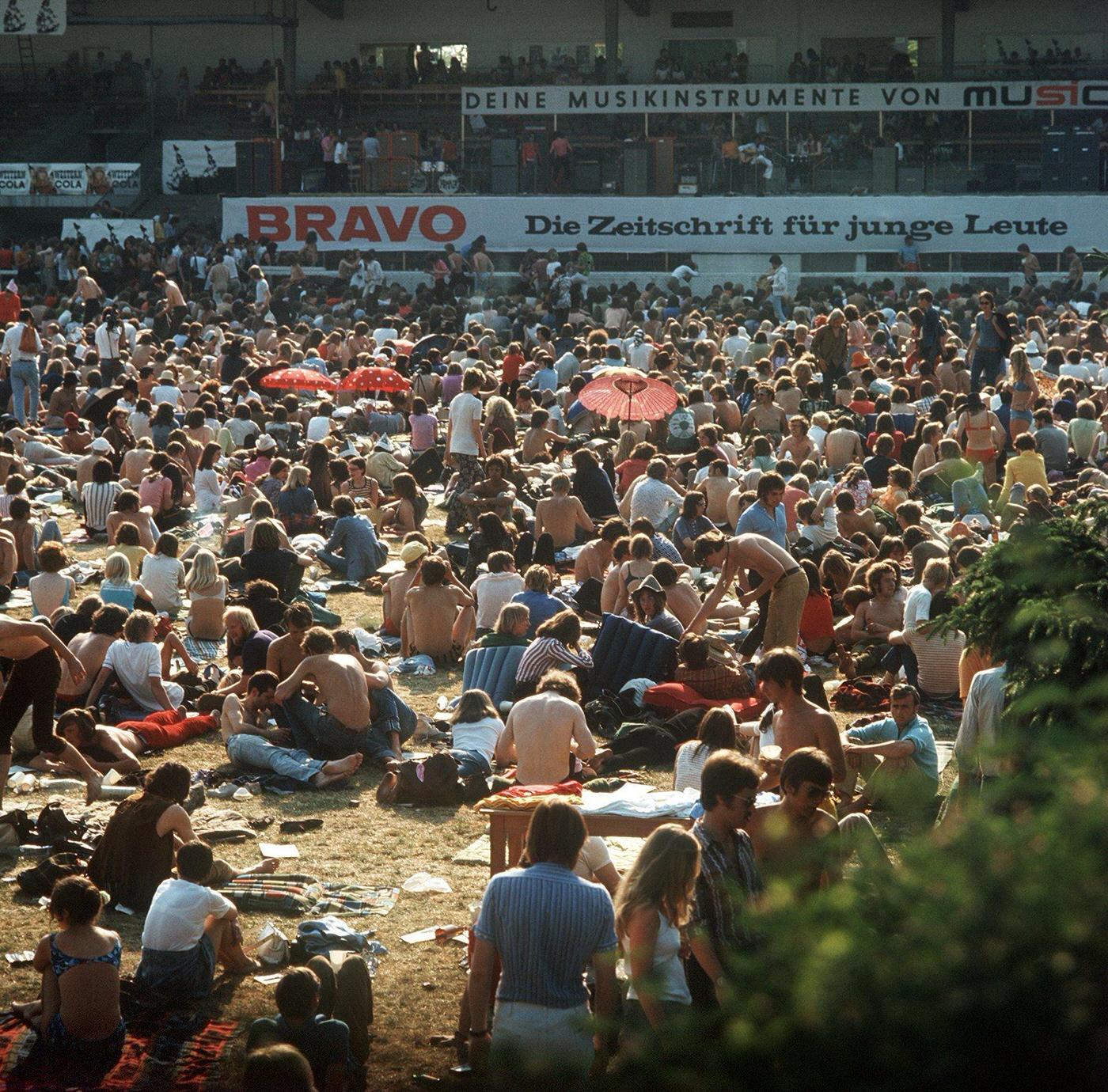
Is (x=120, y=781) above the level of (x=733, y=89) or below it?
below

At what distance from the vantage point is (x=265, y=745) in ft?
28.7

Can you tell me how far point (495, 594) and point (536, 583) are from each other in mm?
841

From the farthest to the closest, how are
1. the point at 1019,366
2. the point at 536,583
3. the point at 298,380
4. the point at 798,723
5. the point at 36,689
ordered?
the point at 298,380 → the point at 1019,366 → the point at 536,583 → the point at 36,689 → the point at 798,723

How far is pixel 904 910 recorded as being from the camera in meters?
2.13

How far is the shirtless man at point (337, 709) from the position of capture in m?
8.80

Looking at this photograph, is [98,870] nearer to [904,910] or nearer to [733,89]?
[904,910]

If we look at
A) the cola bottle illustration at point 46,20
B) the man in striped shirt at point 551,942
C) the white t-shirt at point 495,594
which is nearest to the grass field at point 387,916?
the man in striped shirt at point 551,942

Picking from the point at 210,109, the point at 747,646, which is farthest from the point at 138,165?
the point at 747,646

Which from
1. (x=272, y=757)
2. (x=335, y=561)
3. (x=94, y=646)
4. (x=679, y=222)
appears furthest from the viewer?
(x=679, y=222)

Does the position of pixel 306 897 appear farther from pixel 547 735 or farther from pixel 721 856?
pixel 721 856

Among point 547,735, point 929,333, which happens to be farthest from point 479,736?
point 929,333

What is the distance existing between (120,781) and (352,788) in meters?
1.25

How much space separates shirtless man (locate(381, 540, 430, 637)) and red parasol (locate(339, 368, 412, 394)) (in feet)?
23.4

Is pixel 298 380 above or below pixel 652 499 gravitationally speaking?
above
